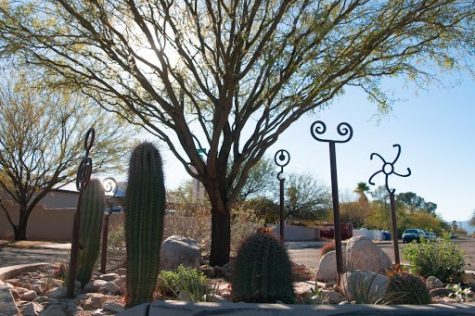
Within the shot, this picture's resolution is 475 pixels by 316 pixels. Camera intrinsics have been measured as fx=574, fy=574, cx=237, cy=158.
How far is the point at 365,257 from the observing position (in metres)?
9.62

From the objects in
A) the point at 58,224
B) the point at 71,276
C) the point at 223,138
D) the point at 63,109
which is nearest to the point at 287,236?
the point at 58,224

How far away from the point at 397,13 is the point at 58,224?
34575 mm

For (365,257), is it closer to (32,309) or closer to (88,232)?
(88,232)

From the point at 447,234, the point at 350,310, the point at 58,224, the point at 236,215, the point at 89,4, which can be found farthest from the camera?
the point at 58,224

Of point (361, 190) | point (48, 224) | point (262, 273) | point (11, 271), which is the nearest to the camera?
point (262, 273)

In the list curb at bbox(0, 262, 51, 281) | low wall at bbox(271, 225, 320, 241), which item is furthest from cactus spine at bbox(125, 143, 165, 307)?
low wall at bbox(271, 225, 320, 241)

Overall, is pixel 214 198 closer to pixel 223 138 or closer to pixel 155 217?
pixel 223 138

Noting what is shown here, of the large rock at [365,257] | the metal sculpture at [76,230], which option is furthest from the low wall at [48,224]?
the metal sculpture at [76,230]

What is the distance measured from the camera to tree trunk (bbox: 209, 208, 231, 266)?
1237 centimetres

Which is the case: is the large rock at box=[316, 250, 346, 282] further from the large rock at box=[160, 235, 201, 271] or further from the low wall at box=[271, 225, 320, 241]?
the low wall at box=[271, 225, 320, 241]

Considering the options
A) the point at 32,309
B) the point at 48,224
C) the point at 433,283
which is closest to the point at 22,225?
the point at 48,224

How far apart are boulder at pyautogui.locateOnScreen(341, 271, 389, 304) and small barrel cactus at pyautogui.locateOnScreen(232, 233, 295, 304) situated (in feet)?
2.48

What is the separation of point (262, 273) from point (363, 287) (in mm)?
1147

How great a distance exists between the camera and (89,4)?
11367 millimetres
